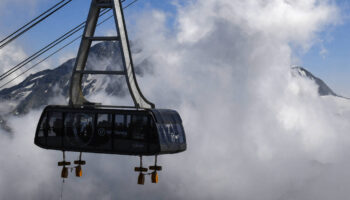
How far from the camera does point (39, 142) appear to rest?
5353cm

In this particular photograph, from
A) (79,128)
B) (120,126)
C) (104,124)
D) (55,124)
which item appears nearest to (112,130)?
(120,126)

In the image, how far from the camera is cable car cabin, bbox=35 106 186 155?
159 ft

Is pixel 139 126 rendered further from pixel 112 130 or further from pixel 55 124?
pixel 55 124

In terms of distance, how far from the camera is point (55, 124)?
52.5m

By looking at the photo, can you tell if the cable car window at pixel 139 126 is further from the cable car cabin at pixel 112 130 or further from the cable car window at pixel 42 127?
the cable car window at pixel 42 127

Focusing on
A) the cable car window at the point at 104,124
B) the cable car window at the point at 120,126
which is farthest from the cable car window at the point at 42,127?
the cable car window at the point at 120,126

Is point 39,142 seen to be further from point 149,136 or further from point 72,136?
point 149,136

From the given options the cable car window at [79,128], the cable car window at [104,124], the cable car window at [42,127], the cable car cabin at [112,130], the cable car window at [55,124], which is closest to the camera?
the cable car cabin at [112,130]

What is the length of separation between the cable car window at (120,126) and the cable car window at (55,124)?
5.29m

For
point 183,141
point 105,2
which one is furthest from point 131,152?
point 105,2

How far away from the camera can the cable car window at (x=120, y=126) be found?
49.5m

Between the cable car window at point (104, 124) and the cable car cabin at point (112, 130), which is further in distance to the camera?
the cable car window at point (104, 124)

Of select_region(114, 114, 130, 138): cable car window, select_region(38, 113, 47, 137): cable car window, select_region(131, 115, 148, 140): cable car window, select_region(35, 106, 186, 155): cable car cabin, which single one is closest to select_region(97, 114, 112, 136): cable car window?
select_region(35, 106, 186, 155): cable car cabin

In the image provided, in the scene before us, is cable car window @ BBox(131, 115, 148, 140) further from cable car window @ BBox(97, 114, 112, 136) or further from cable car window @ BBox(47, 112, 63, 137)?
cable car window @ BBox(47, 112, 63, 137)
